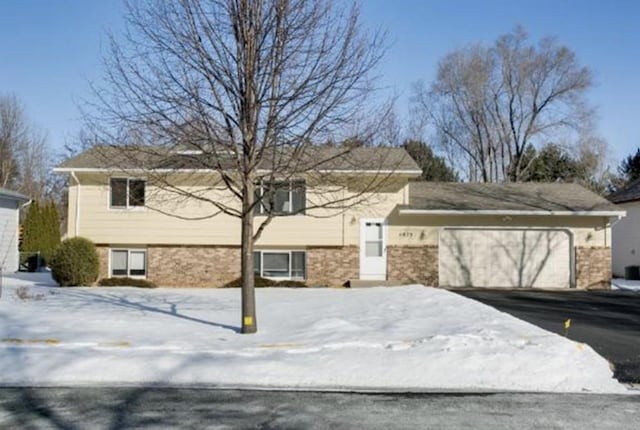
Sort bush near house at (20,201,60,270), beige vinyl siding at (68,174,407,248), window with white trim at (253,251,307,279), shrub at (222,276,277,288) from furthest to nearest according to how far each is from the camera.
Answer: bush near house at (20,201,60,270), window with white trim at (253,251,307,279), beige vinyl siding at (68,174,407,248), shrub at (222,276,277,288)

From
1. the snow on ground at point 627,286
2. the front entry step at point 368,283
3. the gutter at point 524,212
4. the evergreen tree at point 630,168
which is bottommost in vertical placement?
the snow on ground at point 627,286

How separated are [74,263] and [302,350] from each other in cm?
1291

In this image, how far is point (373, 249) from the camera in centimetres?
2192

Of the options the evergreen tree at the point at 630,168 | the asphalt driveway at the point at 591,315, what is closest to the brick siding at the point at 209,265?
the asphalt driveway at the point at 591,315

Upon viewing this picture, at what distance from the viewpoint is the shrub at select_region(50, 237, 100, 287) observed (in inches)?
780

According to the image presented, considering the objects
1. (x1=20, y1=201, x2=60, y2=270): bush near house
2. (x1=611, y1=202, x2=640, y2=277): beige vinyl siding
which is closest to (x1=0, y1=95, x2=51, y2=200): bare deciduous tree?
(x1=20, y1=201, x2=60, y2=270): bush near house

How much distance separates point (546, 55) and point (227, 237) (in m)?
27.4

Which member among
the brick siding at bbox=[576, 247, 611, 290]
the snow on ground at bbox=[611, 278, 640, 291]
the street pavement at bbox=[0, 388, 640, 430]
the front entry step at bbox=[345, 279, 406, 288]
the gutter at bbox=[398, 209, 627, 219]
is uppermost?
the gutter at bbox=[398, 209, 627, 219]

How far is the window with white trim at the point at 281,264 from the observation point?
21.8 m

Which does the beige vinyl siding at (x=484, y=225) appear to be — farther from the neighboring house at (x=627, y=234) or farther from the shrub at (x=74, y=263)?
the shrub at (x=74, y=263)

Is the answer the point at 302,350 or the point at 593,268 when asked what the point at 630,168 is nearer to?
the point at 593,268

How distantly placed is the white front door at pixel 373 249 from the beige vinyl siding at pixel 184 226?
1.32 ft

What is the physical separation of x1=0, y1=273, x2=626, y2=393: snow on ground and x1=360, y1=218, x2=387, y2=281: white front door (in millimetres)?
7712

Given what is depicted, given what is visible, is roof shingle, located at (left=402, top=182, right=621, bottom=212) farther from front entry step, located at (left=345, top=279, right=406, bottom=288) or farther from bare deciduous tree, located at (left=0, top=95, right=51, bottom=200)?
bare deciduous tree, located at (left=0, top=95, right=51, bottom=200)
